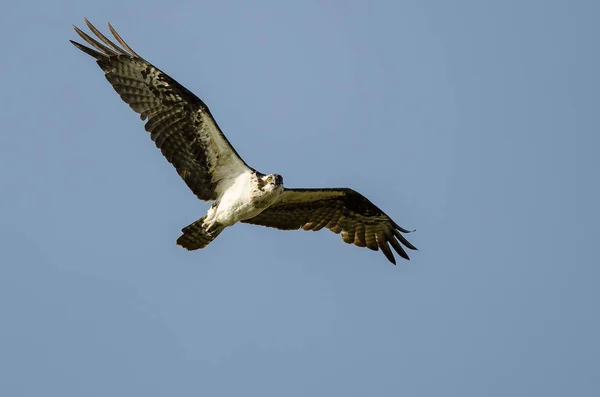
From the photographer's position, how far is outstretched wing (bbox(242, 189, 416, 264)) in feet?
54.4

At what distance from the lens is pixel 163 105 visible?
15516 millimetres

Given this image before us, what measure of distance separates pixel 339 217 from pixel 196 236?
250cm

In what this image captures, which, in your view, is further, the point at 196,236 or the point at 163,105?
the point at 196,236

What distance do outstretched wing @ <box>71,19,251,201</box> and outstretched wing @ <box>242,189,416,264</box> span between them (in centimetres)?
125

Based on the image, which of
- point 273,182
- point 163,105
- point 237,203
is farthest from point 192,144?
point 273,182

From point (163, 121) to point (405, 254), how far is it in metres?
4.48

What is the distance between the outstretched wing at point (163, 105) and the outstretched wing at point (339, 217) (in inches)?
49.3

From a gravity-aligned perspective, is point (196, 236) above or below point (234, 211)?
below

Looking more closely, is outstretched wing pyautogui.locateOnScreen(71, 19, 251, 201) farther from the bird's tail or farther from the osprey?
the bird's tail

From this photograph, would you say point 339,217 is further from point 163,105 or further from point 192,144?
Answer: point 163,105

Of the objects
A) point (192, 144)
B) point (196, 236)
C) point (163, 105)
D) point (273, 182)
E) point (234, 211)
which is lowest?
point (196, 236)

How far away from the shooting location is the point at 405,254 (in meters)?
17.4

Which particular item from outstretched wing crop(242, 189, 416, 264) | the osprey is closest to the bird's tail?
the osprey

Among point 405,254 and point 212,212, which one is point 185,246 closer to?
point 212,212
